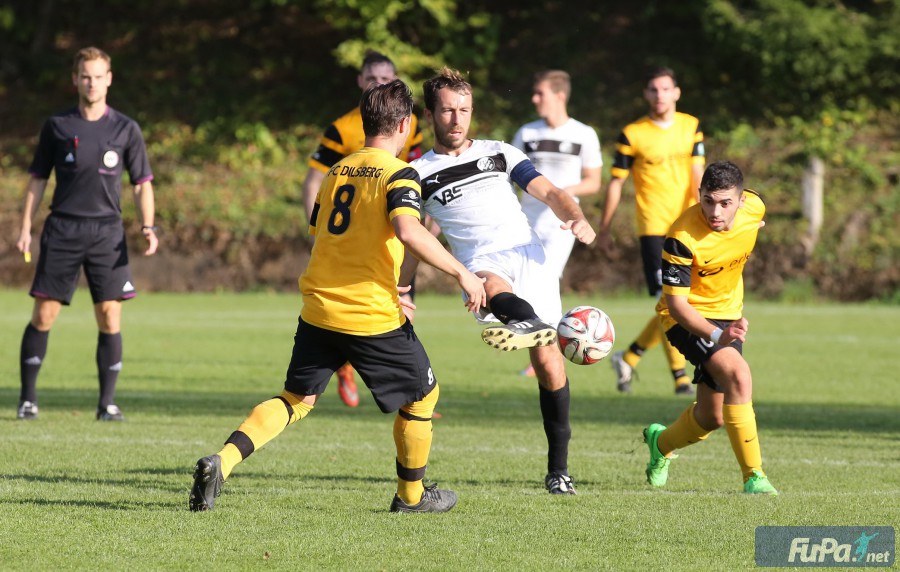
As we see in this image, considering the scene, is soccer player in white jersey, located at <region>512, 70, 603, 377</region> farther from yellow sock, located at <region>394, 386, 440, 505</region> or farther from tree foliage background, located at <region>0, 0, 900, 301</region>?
tree foliage background, located at <region>0, 0, 900, 301</region>

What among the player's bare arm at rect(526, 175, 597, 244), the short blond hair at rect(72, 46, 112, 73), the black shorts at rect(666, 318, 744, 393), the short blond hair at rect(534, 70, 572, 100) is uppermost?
the short blond hair at rect(534, 70, 572, 100)

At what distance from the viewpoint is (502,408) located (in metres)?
9.99

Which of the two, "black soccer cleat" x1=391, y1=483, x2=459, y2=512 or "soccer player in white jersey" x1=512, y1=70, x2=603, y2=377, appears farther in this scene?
"soccer player in white jersey" x1=512, y1=70, x2=603, y2=377

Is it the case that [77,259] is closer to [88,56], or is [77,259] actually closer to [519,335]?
[88,56]

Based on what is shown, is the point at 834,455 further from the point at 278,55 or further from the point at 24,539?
the point at 278,55

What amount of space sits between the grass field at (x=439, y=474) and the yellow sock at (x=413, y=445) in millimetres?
151

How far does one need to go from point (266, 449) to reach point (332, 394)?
3.40 m

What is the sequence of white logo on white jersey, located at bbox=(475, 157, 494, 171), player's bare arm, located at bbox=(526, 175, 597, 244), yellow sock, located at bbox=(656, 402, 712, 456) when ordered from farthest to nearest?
yellow sock, located at bbox=(656, 402, 712, 456), white logo on white jersey, located at bbox=(475, 157, 494, 171), player's bare arm, located at bbox=(526, 175, 597, 244)

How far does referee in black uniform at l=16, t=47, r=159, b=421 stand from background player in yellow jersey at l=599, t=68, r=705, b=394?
3875 millimetres

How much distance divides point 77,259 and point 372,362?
3831mm

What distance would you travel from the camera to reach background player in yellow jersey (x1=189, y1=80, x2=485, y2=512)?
550 centimetres

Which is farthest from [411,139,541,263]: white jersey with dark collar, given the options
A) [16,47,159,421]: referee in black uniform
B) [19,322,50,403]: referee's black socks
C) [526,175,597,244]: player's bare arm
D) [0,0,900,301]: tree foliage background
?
[0,0,900,301]: tree foliage background

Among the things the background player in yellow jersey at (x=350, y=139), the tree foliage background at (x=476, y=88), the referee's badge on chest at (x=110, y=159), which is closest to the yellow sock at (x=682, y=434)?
the background player in yellow jersey at (x=350, y=139)

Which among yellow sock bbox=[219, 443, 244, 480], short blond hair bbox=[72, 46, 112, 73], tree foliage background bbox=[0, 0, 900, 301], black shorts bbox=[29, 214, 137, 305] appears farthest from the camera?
tree foliage background bbox=[0, 0, 900, 301]
